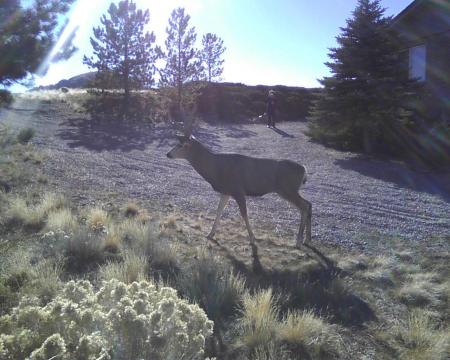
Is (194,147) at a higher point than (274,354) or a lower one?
higher

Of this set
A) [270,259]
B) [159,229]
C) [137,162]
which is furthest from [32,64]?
[270,259]

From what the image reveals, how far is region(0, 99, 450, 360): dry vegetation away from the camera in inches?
186

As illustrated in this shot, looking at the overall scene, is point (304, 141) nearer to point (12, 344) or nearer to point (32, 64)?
point (32, 64)

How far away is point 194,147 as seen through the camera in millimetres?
9078

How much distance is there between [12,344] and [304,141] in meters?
21.1

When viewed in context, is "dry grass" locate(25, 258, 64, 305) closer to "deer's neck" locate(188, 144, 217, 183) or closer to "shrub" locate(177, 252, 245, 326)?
"shrub" locate(177, 252, 245, 326)

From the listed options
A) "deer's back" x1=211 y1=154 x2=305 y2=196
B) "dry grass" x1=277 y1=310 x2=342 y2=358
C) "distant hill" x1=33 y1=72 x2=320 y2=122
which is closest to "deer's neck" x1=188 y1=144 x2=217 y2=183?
"deer's back" x1=211 y1=154 x2=305 y2=196

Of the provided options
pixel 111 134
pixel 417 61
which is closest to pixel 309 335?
pixel 417 61

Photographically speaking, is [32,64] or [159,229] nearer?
[159,229]

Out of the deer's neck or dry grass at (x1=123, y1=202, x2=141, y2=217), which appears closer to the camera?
the deer's neck

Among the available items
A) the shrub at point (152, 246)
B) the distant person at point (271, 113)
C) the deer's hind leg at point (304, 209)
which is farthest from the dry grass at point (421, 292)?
the distant person at point (271, 113)

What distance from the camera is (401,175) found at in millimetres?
15312

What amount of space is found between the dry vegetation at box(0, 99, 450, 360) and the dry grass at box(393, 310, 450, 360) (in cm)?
1

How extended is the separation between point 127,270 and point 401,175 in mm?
11897
